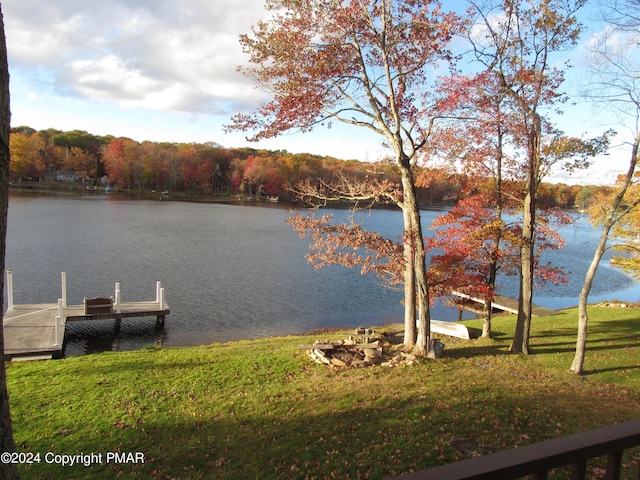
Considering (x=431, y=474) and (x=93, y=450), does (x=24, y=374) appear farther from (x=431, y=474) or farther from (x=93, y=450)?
(x=431, y=474)

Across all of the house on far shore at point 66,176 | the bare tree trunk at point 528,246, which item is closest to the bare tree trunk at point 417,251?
the bare tree trunk at point 528,246

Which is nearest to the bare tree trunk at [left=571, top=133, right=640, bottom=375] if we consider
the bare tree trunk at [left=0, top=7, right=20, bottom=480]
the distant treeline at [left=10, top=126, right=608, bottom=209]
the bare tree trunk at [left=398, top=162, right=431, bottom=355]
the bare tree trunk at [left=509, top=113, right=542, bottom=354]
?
the bare tree trunk at [left=509, top=113, right=542, bottom=354]

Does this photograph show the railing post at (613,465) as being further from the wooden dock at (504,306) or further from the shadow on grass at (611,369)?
the wooden dock at (504,306)

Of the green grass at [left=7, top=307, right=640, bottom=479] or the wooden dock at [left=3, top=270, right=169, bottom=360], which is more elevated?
the green grass at [left=7, top=307, right=640, bottom=479]

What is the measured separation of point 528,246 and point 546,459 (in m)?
11.9

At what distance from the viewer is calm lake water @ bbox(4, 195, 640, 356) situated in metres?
18.9

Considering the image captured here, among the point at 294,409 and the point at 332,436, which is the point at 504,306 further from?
the point at 332,436

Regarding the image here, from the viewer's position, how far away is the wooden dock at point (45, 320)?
1383 cm

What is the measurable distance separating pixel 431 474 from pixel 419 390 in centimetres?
784

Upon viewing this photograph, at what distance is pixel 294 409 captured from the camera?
8.22m

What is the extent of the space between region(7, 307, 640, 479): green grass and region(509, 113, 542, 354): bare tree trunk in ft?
2.17

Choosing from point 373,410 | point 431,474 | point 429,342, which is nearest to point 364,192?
point 429,342

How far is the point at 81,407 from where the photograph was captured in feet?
28.7

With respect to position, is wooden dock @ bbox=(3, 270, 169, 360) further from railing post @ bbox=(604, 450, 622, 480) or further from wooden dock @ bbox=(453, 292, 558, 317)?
railing post @ bbox=(604, 450, 622, 480)
